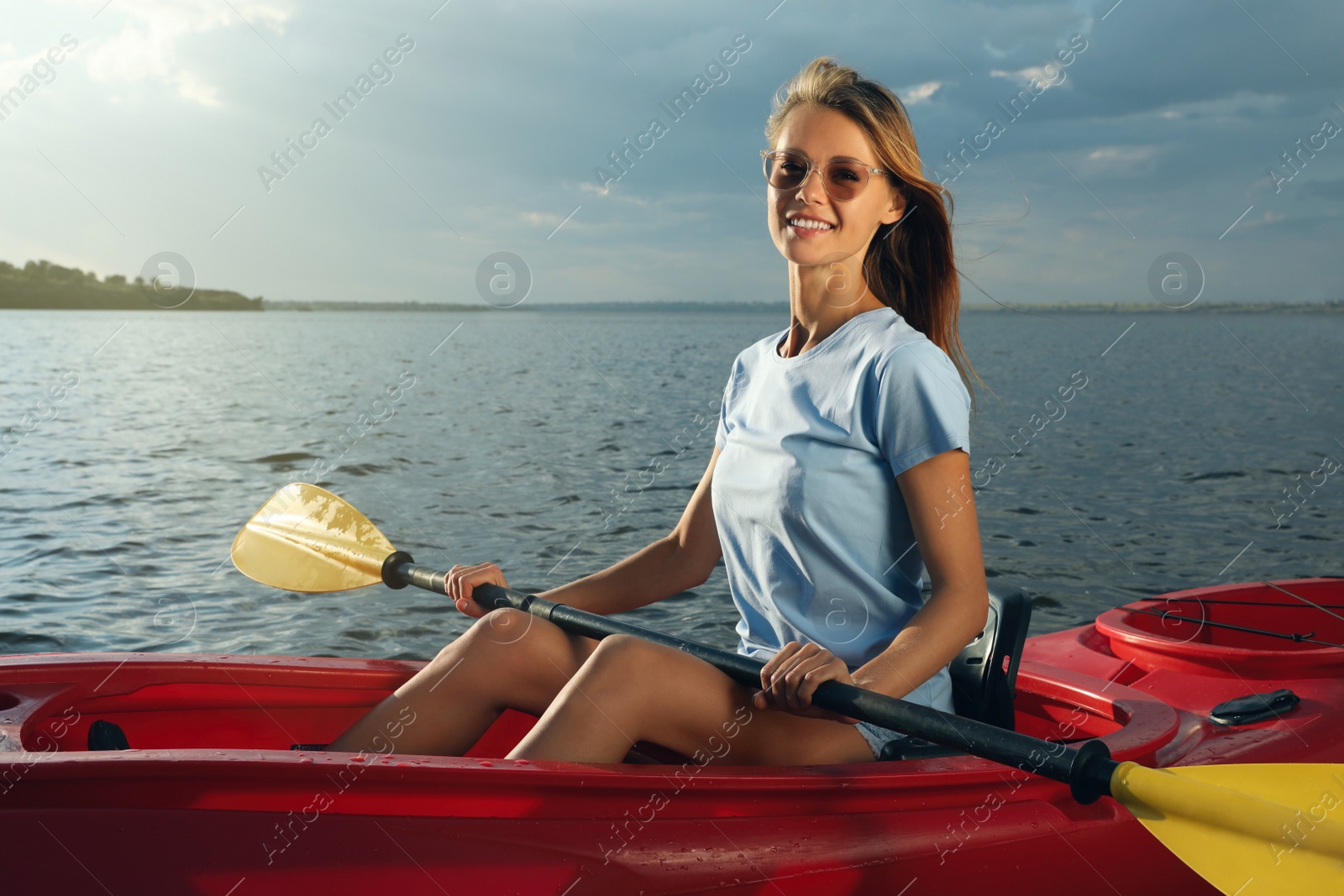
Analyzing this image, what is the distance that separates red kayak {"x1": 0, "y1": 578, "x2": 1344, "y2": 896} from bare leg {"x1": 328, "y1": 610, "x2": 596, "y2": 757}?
18 centimetres

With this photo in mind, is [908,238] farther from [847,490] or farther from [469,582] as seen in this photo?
[469,582]

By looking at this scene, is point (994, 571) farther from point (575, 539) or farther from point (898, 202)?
point (898, 202)

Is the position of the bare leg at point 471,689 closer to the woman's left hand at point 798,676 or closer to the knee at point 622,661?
the knee at point 622,661

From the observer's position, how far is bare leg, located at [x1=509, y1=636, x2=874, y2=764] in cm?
189

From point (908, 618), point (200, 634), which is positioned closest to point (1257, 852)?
point (908, 618)

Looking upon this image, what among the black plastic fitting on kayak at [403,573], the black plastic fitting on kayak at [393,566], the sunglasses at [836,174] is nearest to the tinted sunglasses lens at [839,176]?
the sunglasses at [836,174]

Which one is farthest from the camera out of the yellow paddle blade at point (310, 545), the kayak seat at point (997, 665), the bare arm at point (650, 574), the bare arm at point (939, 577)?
the yellow paddle blade at point (310, 545)

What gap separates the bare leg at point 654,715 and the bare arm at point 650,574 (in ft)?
1.80

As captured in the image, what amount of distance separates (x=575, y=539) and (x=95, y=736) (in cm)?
526

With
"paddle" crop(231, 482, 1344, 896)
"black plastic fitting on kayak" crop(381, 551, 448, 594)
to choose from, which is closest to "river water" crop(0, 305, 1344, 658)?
"paddle" crop(231, 482, 1344, 896)

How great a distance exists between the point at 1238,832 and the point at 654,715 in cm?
101

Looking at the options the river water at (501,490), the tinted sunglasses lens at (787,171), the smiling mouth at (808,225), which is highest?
the tinted sunglasses lens at (787,171)

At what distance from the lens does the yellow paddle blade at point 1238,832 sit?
1607 millimetres

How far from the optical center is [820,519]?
6.48ft
